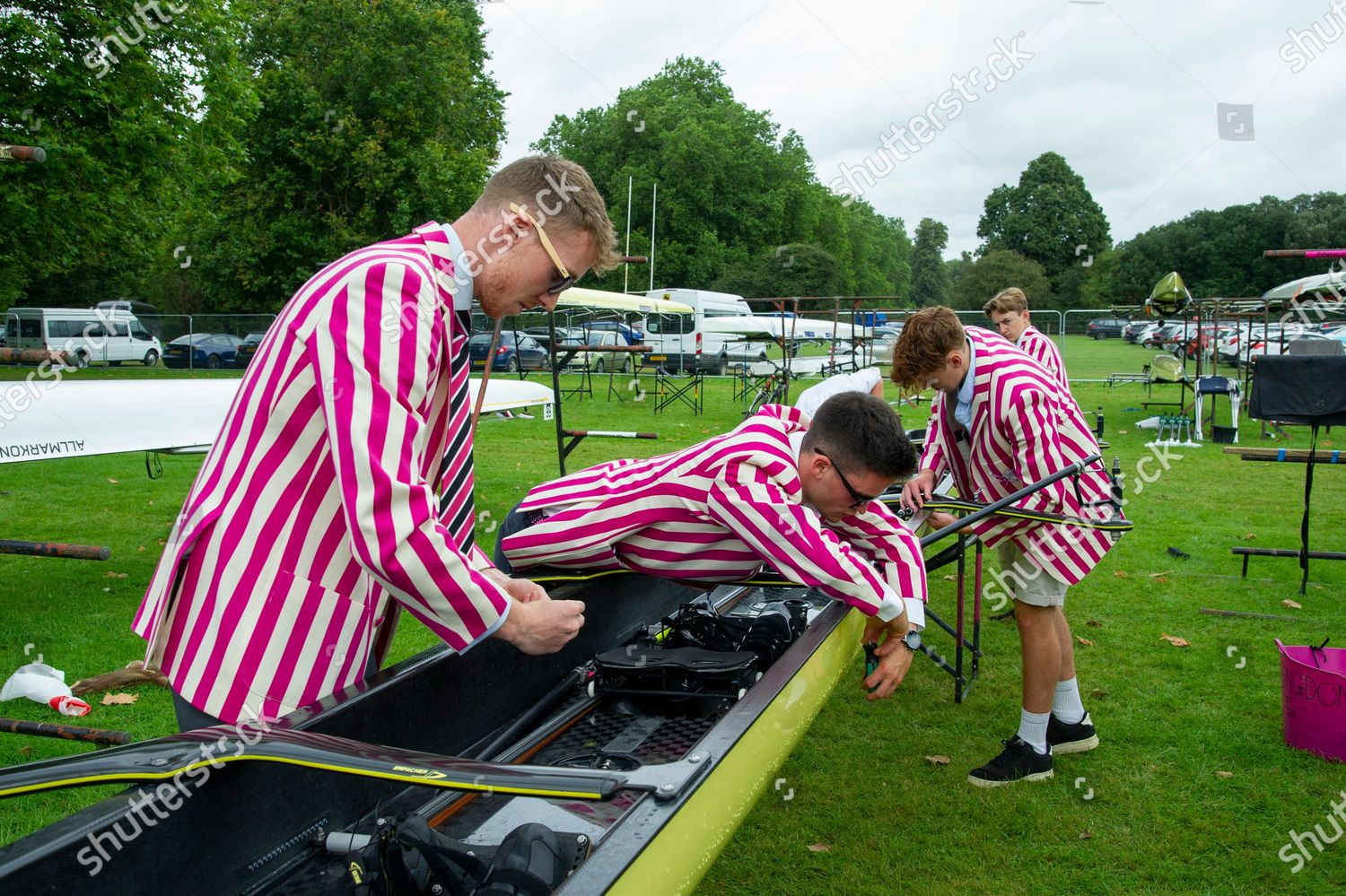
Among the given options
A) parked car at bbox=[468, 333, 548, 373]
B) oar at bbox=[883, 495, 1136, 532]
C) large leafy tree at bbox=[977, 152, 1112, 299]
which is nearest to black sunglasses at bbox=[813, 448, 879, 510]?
oar at bbox=[883, 495, 1136, 532]

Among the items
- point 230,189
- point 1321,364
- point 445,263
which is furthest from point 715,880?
point 230,189

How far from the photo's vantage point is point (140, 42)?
17.1 m

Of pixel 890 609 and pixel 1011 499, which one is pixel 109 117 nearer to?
pixel 1011 499

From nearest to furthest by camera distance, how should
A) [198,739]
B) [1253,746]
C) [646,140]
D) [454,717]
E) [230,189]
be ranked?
[198,739] < [454,717] < [1253,746] < [230,189] < [646,140]

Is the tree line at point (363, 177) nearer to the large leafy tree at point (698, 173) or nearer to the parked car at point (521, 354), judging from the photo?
the large leafy tree at point (698, 173)

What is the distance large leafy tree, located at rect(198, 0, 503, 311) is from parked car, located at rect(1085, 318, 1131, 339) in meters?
20.4

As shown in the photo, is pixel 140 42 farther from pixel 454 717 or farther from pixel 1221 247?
pixel 1221 247

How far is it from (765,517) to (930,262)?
11929 centimetres

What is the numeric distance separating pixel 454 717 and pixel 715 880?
1122 millimetres

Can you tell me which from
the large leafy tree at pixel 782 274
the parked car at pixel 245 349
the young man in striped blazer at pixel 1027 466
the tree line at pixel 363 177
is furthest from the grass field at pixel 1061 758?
the large leafy tree at pixel 782 274

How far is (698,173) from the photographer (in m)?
48.4

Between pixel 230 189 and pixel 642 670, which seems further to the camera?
pixel 230 189

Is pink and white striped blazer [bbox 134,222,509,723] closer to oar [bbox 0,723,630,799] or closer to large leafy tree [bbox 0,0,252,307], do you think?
oar [bbox 0,723,630,799]

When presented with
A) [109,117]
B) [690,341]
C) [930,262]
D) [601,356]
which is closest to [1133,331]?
[690,341]
